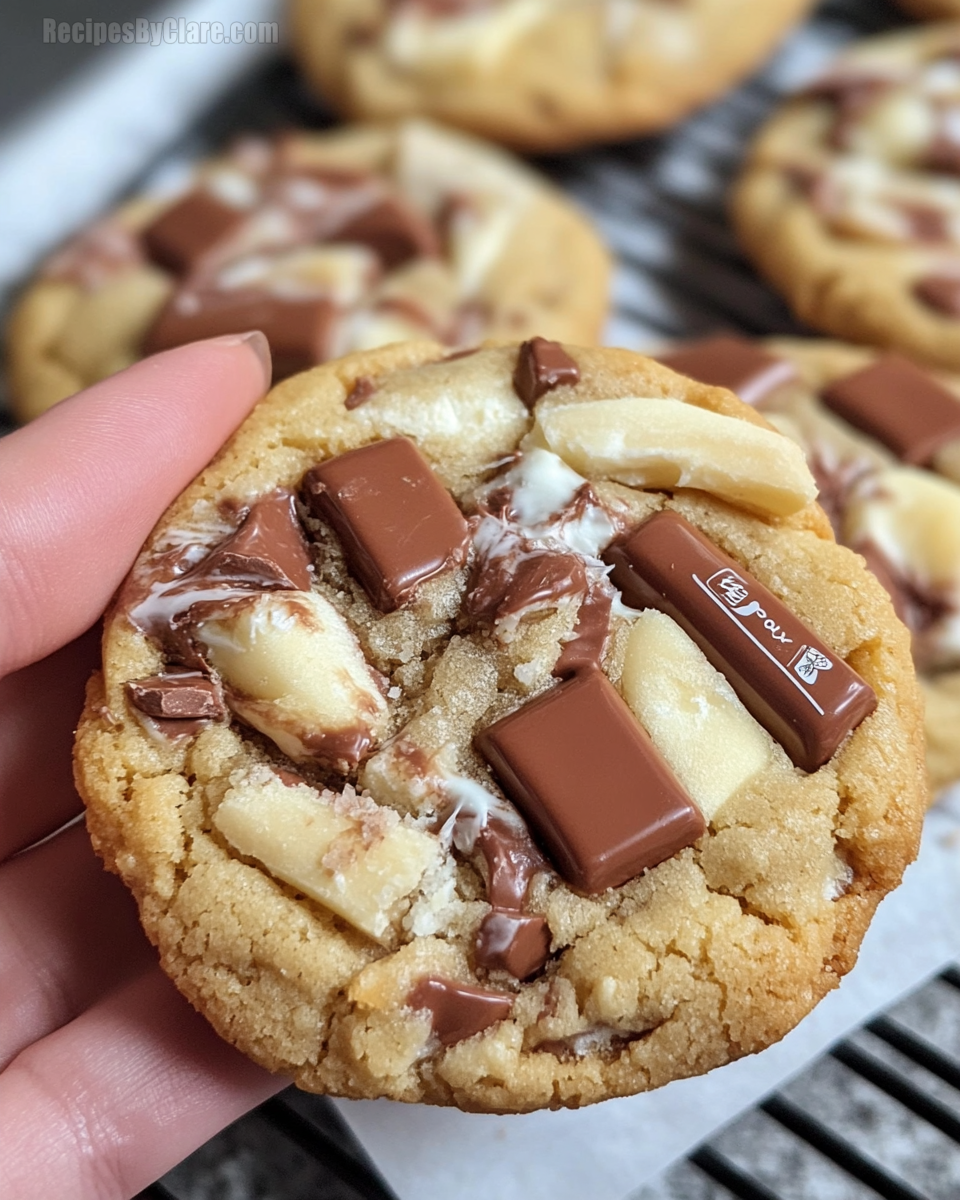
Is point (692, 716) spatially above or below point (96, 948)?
above

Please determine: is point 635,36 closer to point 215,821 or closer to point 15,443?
point 15,443

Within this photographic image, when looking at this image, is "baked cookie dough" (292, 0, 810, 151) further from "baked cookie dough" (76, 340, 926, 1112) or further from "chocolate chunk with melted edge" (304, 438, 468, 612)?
"chocolate chunk with melted edge" (304, 438, 468, 612)

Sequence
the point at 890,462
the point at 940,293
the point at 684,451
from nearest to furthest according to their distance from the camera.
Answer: the point at 684,451
the point at 890,462
the point at 940,293

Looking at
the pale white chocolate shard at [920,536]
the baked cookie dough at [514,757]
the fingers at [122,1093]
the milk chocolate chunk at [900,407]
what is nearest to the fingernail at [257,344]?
the baked cookie dough at [514,757]

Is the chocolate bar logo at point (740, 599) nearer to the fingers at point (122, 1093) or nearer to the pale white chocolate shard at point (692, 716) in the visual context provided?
the pale white chocolate shard at point (692, 716)

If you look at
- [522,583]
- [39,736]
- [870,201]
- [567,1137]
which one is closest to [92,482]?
[39,736]

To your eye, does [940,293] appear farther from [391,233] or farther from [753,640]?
[753,640]

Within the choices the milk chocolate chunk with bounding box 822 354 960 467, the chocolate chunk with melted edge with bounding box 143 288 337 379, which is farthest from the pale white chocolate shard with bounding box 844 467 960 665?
the chocolate chunk with melted edge with bounding box 143 288 337 379
